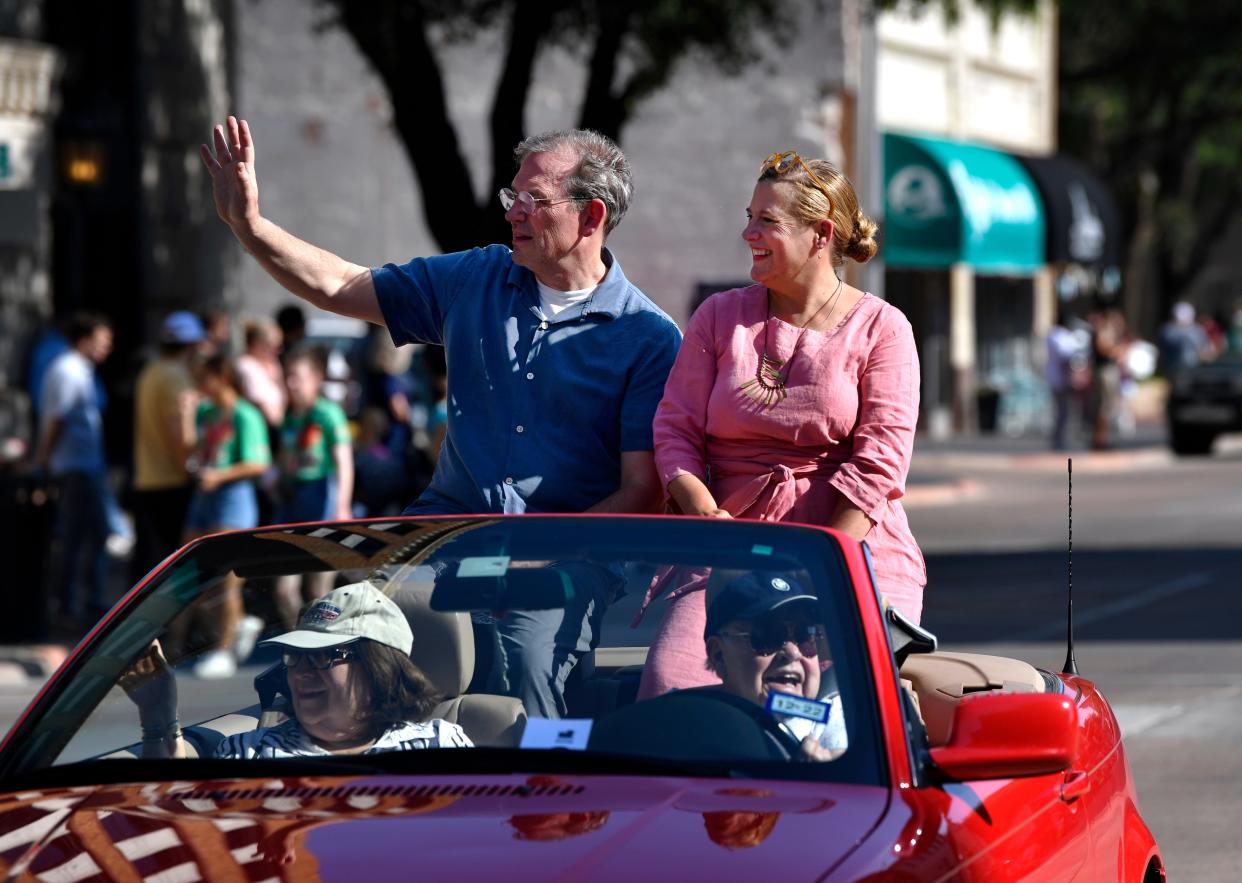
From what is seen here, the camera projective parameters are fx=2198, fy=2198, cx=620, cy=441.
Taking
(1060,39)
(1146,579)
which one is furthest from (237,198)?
(1060,39)

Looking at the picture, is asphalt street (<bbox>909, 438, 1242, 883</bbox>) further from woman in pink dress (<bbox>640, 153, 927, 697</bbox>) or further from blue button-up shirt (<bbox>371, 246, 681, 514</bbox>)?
blue button-up shirt (<bbox>371, 246, 681, 514</bbox>)

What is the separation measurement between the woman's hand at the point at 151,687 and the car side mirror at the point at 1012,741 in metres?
1.39

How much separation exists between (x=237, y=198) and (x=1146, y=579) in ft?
41.9

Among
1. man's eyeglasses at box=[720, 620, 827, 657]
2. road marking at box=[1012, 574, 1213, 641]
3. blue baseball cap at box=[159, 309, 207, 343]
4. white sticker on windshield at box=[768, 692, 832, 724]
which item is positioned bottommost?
road marking at box=[1012, 574, 1213, 641]

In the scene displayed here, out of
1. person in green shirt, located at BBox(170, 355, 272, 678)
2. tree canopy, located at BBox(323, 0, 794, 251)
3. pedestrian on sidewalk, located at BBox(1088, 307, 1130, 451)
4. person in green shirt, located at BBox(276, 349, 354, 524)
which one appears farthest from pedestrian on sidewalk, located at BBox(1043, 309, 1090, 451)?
person in green shirt, located at BBox(276, 349, 354, 524)

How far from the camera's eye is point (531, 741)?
143 inches

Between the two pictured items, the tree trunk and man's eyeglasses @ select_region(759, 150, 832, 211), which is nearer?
man's eyeglasses @ select_region(759, 150, 832, 211)

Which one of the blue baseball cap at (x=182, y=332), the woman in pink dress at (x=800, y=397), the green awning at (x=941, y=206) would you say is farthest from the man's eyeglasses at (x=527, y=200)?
the green awning at (x=941, y=206)

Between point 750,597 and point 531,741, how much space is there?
1.58 ft

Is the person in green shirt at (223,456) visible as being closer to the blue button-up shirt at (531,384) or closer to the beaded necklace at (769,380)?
the blue button-up shirt at (531,384)

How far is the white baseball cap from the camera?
13.1 ft

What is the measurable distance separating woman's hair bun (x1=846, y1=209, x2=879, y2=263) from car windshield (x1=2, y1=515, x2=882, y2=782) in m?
1.27

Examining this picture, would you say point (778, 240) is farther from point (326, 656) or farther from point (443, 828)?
point (443, 828)

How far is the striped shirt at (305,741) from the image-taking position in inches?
148
